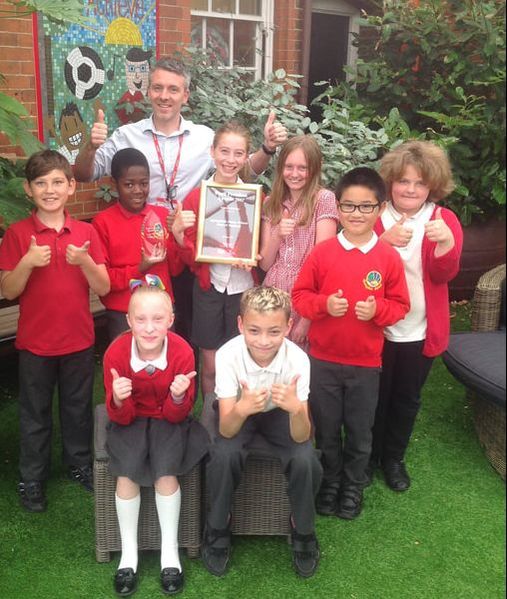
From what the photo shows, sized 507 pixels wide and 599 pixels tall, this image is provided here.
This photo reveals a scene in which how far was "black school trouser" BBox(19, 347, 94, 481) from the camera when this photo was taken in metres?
2.52

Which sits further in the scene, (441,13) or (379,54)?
(379,54)

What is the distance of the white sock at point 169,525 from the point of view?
7.22 feet

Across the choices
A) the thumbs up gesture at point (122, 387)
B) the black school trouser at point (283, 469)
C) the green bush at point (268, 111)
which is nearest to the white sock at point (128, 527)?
the black school trouser at point (283, 469)

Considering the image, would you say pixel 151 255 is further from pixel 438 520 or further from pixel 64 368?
pixel 438 520

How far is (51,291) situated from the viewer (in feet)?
8.03

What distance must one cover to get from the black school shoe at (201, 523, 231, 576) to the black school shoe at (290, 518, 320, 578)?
0.22m

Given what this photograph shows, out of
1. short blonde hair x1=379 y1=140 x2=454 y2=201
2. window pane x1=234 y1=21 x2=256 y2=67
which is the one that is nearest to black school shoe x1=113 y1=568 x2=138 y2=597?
short blonde hair x1=379 y1=140 x2=454 y2=201

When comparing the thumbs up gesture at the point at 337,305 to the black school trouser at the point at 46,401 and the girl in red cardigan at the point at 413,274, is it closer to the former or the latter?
the girl in red cardigan at the point at 413,274

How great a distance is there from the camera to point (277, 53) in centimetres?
312

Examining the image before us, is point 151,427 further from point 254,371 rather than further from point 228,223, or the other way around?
point 228,223

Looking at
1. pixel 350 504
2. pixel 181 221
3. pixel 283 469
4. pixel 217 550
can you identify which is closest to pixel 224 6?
pixel 181 221


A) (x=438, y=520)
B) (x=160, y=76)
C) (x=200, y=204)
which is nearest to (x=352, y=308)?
(x=200, y=204)

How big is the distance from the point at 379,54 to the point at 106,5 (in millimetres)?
2183

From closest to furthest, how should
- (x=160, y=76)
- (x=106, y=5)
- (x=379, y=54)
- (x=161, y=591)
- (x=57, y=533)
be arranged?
(x=379, y=54)
(x=161, y=591)
(x=57, y=533)
(x=160, y=76)
(x=106, y=5)
